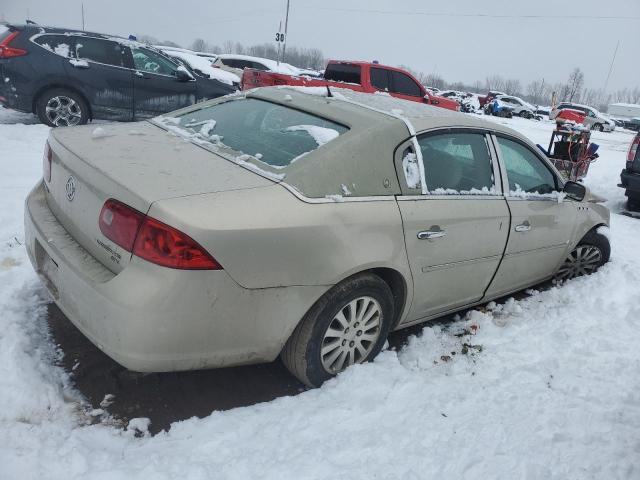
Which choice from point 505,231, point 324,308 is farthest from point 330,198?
point 505,231

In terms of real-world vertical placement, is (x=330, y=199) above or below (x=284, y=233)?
above

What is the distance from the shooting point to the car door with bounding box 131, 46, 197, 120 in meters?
8.75

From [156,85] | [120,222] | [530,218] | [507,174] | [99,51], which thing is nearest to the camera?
[120,222]

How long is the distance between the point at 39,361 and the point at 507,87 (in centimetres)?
13863

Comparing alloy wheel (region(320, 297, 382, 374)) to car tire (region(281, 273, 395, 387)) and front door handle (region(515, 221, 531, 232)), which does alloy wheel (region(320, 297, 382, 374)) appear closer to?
car tire (region(281, 273, 395, 387))

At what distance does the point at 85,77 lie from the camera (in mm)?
8117

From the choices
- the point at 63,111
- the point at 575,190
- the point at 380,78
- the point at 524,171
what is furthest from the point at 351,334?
the point at 380,78

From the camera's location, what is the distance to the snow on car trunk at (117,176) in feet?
7.29

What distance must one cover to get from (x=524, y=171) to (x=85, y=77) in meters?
7.20

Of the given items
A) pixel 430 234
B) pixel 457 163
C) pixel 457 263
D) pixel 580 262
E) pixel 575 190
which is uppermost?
pixel 457 163

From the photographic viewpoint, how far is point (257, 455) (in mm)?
2225

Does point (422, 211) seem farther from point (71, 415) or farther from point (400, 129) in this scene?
point (71, 415)

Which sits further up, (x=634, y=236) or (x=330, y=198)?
(x=330, y=198)

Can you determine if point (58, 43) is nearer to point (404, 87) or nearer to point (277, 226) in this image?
point (404, 87)
